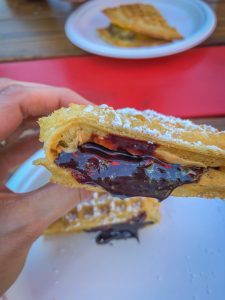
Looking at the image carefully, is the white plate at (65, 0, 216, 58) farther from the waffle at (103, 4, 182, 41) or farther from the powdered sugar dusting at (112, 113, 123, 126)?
the powdered sugar dusting at (112, 113, 123, 126)

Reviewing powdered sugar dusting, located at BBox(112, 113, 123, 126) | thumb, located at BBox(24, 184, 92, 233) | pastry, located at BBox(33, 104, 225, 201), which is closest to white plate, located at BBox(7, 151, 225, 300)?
thumb, located at BBox(24, 184, 92, 233)

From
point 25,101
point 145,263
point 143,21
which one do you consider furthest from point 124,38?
point 145,263

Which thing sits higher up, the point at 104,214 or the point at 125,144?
the point at 125,144

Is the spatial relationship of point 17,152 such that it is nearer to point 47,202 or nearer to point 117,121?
point 47,202

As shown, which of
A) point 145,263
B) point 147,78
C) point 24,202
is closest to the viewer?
point 24,202

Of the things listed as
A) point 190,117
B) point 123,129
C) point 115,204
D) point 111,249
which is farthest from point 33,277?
point 190,117

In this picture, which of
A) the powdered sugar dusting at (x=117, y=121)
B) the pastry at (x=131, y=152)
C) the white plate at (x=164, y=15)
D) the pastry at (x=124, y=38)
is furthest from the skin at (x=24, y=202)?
the pastry at (x=124, y=38)

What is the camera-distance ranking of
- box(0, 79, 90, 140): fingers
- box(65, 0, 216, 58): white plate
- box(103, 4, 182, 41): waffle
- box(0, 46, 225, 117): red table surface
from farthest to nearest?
1. box(103, 4, 182, 41): waffle
2. box(65, 0, 216, 58): white plate
3. box(0, 46, 225, 117): red table surface
4. box(0, 79, 90, 140): fingers

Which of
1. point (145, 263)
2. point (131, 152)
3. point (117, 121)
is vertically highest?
point (117, 121)
